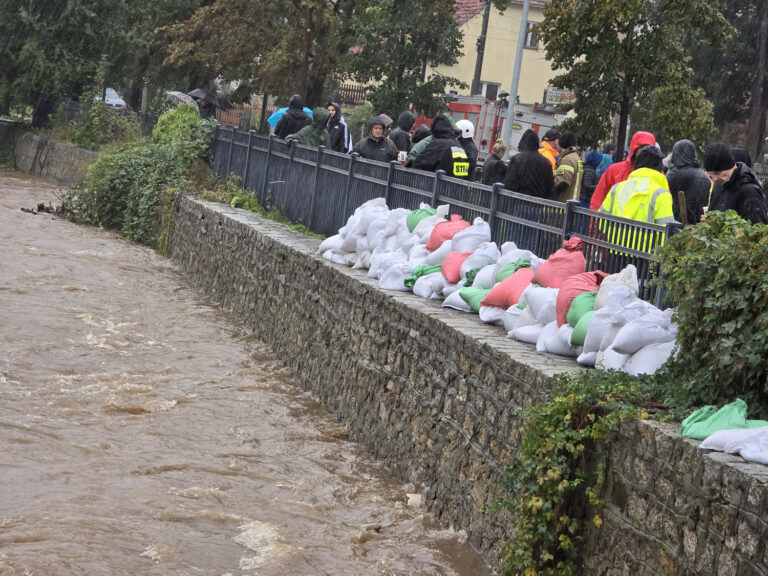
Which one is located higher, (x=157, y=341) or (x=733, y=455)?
(x=733, y=455)

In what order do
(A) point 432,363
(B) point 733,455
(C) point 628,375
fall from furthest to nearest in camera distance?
(A) point 432,363
(C) point 628,375
(B) point 733,455

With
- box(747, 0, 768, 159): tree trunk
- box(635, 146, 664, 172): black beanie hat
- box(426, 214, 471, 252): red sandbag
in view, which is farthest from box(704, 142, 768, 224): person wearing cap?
Result: box(747, 0, 768, 159): tree trunk

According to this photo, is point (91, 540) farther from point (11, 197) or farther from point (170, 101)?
point (170, 101)

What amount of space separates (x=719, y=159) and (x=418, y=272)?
238 centimetres

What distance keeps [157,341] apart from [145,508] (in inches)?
212

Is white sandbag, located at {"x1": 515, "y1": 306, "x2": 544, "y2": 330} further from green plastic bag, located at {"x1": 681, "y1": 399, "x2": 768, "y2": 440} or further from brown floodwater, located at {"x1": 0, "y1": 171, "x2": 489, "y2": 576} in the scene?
green plastic bag, located at {"x1": 681, "y1": 399, "x2": 768, "y2": 440}

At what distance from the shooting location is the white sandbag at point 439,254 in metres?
8.84

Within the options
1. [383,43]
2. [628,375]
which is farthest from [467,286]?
[383,43]

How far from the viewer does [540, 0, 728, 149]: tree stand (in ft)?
50.6

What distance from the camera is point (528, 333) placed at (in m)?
6.83

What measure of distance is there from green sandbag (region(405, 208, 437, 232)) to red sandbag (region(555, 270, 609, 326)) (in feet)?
10.1

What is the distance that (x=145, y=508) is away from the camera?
22.7 feet

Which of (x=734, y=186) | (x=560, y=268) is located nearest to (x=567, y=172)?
(x=734, y=186)

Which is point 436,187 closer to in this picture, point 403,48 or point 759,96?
point 403,48
